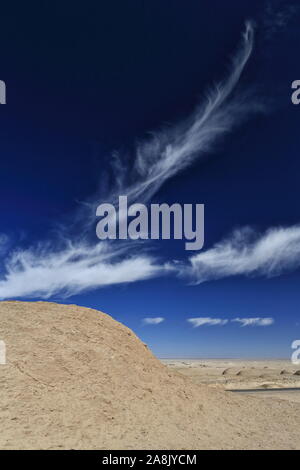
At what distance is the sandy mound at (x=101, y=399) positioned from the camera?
15.6 m

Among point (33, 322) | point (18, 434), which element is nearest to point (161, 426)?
point (18, 434)

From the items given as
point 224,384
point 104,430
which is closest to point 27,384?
point 104,430

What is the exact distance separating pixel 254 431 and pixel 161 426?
5.06 m

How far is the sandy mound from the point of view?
15.6 metres

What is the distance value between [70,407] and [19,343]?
200 inches

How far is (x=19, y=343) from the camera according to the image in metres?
Answer: 20.1

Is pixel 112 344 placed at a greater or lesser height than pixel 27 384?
greater

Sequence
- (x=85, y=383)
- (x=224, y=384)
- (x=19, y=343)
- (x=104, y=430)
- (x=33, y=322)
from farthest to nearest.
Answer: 1. (x=224, y=384)
2. (x=33, y=322)
3. (x=19, y=343)
4. (x=85, y=383)
5. (x=104, y=430)

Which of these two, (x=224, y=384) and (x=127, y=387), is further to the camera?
(x=224, y=384)

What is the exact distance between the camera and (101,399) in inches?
712

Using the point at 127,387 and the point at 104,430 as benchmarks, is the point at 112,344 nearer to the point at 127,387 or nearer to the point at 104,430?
the point at 127,387

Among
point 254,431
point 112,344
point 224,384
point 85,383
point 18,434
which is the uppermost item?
point 112,344
